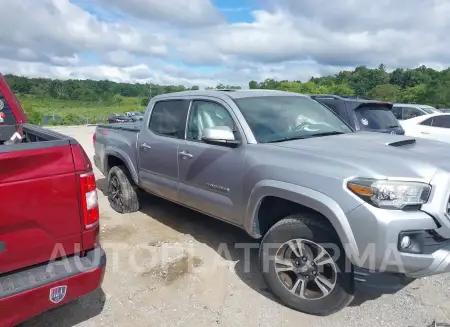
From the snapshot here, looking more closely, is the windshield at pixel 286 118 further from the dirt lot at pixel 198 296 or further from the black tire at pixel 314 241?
the dirt lot at pixel 198 296

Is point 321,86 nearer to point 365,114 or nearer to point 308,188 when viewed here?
point 365,114

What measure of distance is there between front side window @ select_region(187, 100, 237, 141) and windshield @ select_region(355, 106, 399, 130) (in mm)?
3498

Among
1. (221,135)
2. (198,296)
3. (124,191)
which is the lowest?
(198,296)

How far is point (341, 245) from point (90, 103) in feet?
325

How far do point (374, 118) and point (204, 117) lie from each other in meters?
3.95

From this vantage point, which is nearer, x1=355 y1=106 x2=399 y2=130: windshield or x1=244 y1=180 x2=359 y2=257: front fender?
x1=244 y1=180 x2=359 y2=257: front fender

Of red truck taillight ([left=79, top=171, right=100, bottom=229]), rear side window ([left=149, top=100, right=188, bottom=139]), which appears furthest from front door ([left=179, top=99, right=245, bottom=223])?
red truck taillight ([left=79, top=171, right=100, bottom=229])

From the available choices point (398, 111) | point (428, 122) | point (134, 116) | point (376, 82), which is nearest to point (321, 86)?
point (376, 82)

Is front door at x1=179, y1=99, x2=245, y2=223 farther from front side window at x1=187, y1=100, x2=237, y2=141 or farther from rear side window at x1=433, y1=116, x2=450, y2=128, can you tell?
rear side window at x1=433, y1=116, x2=450, y2=128

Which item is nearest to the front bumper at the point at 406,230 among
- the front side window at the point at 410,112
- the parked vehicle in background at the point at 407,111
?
the parked vehicle in background at the point at 407,111

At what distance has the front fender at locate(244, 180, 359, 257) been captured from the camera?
252 cm

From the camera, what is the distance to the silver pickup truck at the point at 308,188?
2.44 m

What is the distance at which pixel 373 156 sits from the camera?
275 cm

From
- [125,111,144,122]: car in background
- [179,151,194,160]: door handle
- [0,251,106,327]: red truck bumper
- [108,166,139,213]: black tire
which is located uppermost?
[179,151,194,160]: door handle
